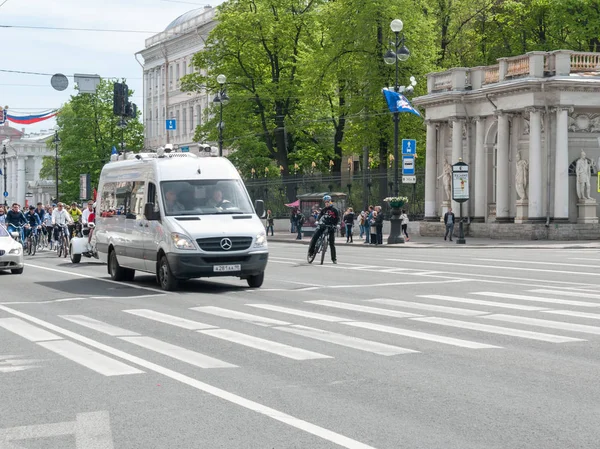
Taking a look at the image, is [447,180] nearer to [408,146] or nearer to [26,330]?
[408,146]

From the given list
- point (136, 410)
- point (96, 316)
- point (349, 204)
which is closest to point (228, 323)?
point (96, 316)

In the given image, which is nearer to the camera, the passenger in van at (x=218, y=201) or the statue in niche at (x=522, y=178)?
the passenger in van at (x=218, y=201)

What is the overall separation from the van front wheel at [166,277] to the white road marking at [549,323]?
21.3 feet

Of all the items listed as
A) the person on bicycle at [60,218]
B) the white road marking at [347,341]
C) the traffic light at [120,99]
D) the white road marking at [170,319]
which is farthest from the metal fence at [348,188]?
the white road marking at [347,341]

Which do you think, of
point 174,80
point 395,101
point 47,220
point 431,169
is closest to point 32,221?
point 47,220

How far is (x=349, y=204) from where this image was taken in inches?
2286

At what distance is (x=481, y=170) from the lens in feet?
165

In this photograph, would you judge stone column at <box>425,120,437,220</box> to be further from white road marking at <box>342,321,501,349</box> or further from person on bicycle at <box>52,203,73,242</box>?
white road marking at <box>342,321,501,349</box>

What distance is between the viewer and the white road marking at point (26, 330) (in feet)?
40.7

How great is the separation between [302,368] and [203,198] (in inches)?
404

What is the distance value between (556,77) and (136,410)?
39830 mm

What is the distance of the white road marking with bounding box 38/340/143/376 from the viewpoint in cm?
977

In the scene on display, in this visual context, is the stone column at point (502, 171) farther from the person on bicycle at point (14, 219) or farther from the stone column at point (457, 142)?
the person on bicycle at point (14, 219)

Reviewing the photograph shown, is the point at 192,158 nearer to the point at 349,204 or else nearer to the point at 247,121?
the point at 349,204
